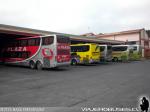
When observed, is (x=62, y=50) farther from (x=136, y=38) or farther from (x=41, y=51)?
(x=136, y=38)

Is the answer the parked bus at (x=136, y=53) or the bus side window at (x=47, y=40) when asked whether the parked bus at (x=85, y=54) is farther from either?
the parked bus at (x=136, y=53)

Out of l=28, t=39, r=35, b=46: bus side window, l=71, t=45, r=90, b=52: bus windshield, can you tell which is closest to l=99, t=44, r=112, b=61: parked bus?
l=71, t=45, r=90, b=52: bus windshield

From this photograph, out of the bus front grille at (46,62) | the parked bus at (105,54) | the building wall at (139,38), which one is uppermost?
the building wall at (139,38)

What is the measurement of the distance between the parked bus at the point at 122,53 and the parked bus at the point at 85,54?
9.28m

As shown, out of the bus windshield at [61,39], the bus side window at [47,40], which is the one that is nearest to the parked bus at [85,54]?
the bus windshield at [61,39]

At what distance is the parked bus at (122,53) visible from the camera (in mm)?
30578

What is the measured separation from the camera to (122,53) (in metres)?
30.9

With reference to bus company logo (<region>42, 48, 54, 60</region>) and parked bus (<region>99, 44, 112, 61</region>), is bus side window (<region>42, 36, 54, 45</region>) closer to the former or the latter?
bus company logo (<region>42, 48, 54, 60</region>)

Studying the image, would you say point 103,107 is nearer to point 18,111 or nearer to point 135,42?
point 18,111

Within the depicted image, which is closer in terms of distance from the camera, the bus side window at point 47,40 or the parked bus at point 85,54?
the bus side window at point 47,40

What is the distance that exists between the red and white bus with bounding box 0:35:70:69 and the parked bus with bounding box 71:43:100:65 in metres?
5.26

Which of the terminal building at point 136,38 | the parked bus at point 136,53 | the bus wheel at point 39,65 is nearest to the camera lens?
the bus wheel at point 39,65

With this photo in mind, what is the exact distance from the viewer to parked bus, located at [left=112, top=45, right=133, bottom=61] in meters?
30.6

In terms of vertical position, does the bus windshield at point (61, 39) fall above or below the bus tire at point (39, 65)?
above
